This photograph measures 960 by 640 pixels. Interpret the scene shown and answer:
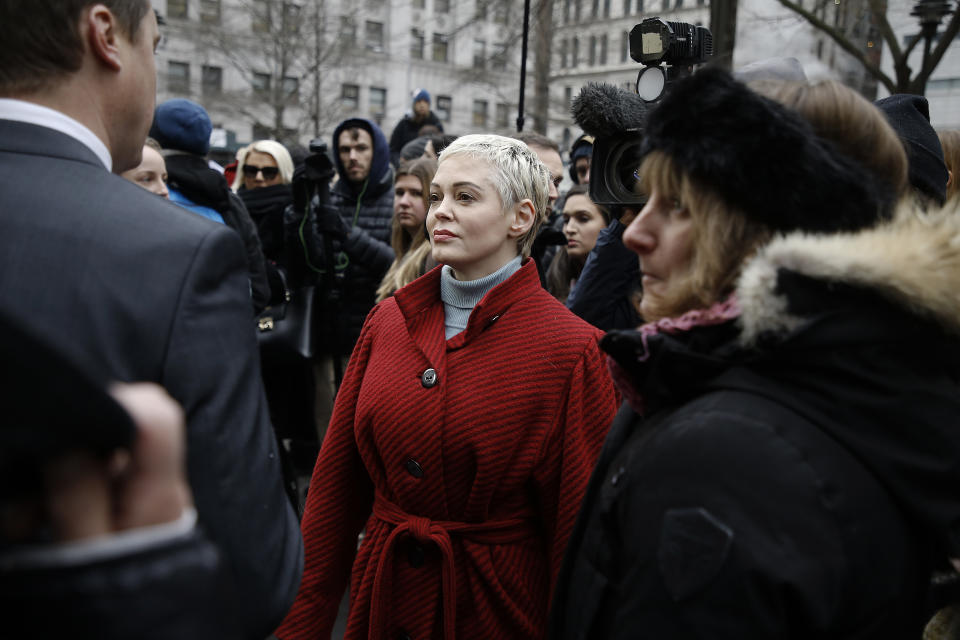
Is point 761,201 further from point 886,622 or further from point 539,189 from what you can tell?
point 539,189

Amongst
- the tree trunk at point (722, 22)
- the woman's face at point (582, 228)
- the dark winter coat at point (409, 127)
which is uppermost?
the tree trunk at point (722, 22)

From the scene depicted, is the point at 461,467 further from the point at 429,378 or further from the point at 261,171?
the point at 261,171

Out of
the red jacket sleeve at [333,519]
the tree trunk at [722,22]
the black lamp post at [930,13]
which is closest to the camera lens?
the red jacket sleeve at [333,519]

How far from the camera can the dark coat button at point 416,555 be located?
215cm

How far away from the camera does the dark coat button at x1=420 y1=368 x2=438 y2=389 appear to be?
7.17 ft

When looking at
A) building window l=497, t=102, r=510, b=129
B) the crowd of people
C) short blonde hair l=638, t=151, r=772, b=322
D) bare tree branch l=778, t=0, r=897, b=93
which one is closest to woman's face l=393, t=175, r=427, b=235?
the crowd of people

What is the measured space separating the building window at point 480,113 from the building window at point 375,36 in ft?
23.5

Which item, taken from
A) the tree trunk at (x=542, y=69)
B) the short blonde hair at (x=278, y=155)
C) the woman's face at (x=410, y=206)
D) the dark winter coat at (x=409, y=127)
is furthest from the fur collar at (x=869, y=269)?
the tree trunk at (x=542, y=69)

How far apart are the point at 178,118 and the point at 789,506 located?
14.7 ft

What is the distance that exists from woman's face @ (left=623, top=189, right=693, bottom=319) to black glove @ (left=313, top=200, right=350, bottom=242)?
3596 millimetres

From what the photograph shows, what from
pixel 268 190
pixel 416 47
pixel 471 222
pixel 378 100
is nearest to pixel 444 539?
pixel 471 222

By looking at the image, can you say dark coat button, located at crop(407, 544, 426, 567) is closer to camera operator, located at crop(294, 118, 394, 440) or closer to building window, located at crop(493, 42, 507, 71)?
camera operator, located at crop(294, 118, 394, 440)

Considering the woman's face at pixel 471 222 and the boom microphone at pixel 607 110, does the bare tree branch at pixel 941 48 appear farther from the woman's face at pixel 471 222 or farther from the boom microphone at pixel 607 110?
the woman's face at pixel 471 222

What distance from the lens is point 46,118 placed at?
1.40 metres
